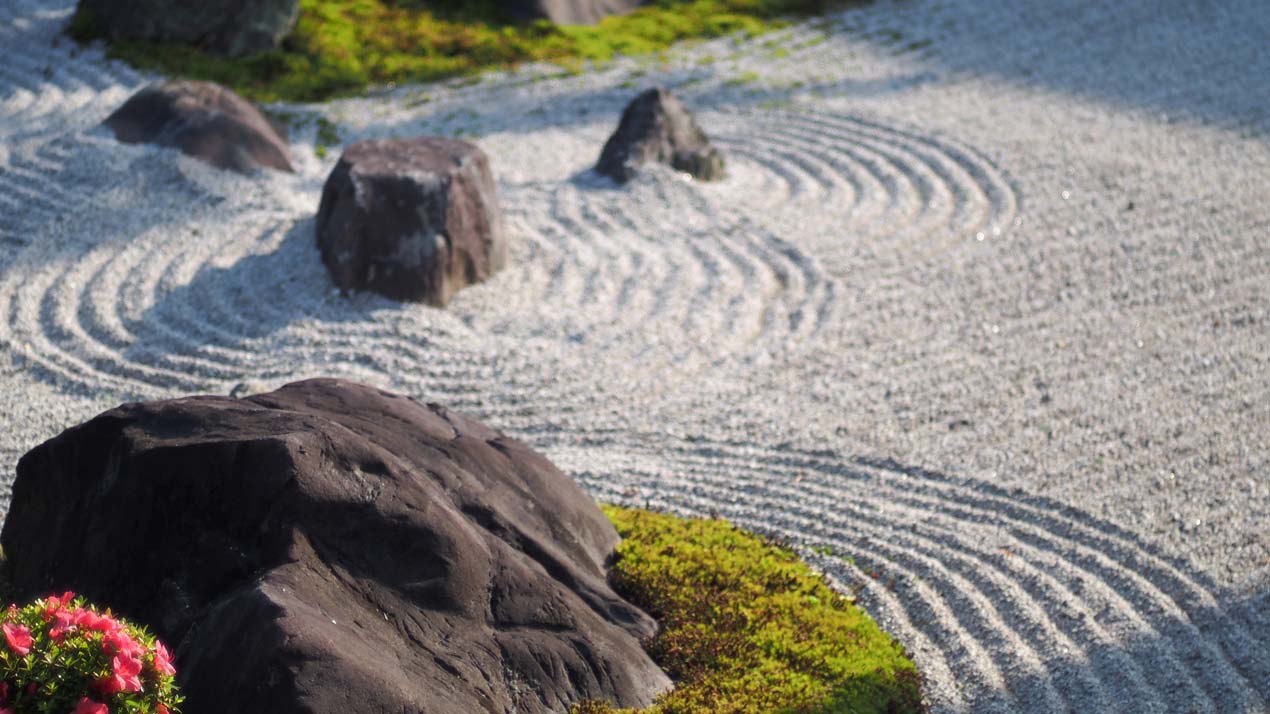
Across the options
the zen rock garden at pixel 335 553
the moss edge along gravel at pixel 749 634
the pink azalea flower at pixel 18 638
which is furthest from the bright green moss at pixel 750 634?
the pink azalea flower at pixel 18 638

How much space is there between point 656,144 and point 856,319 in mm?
3851

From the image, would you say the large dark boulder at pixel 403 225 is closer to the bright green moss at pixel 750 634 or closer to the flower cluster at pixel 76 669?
the bright green moss at pixel 750 634

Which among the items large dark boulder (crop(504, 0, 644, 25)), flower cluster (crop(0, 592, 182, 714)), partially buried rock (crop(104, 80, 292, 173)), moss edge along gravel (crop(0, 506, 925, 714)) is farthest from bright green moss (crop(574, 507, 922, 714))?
large dark boulder (crop(504, 0, 644, 25))

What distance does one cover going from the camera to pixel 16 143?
13.6 m

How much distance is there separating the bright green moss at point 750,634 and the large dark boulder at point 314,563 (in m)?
0.25

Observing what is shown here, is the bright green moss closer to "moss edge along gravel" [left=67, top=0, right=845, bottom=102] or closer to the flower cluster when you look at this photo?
the flower cluster

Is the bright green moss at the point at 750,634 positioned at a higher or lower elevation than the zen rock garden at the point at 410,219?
lower

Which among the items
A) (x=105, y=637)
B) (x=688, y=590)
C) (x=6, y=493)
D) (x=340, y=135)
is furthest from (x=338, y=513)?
(x=340, y=135)

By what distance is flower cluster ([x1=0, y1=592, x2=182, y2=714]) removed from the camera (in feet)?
13.7

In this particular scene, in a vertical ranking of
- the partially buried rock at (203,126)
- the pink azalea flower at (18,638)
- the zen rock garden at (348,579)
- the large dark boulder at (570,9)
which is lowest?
the zen rock garden at (348,579)

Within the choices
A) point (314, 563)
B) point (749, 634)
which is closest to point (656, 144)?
point (749, 634)

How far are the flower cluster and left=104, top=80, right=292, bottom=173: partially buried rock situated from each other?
9351 millimetres

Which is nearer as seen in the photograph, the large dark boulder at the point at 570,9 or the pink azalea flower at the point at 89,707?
the pink azalea flower at the point at 89,707

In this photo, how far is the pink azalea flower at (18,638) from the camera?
419cm
